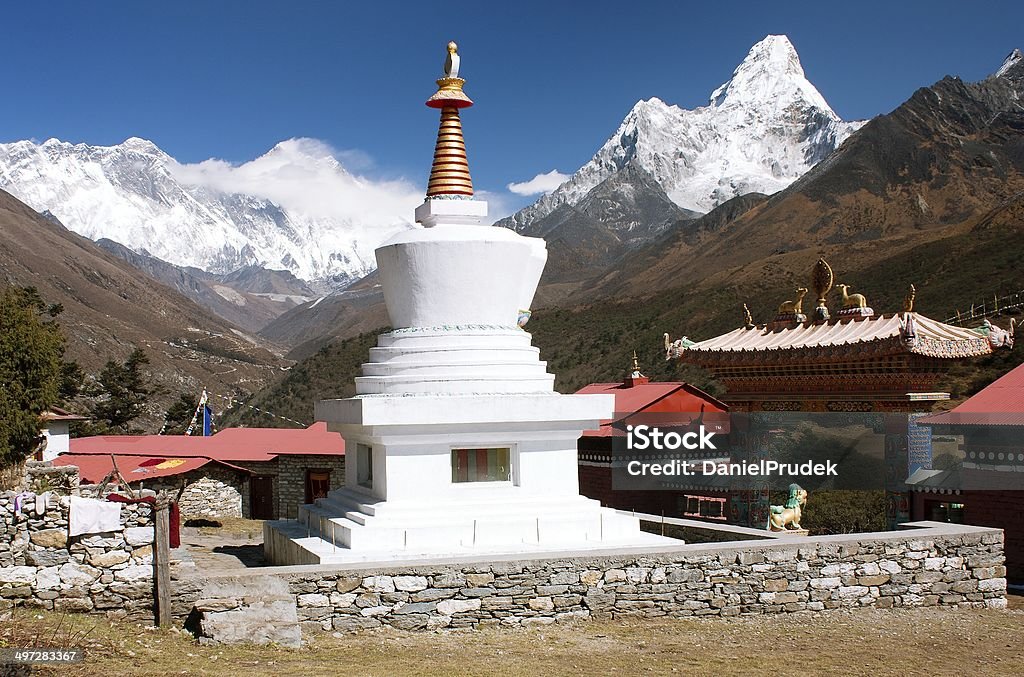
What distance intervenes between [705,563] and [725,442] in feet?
22.1

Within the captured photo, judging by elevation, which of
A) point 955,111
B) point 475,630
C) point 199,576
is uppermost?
point 955,111

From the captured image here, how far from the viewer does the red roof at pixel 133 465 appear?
21.2 meters

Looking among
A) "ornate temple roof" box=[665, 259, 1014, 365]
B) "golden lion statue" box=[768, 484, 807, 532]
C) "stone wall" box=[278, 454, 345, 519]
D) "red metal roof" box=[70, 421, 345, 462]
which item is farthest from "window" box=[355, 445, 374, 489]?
"stone wall" box=[278, 454, 345, 519]

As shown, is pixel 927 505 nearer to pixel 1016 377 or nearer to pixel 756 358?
pixel 1016 377

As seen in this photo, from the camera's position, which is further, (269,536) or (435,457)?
(269,536)

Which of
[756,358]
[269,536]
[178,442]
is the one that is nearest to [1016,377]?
[756,358]

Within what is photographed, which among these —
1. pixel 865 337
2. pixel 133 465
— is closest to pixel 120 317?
pixel 133 465

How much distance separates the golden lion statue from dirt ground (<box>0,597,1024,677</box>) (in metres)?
3.96

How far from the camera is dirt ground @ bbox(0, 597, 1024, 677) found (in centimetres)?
863

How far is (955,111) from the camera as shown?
11762cm

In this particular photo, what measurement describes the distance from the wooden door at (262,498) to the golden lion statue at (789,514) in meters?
11.1

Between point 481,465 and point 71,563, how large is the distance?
486 cm

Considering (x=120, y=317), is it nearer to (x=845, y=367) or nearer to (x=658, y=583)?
(x=845, y=367)

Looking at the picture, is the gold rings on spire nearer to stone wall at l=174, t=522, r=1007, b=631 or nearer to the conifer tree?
stone wall at l=174, t=522, r=1007, b=631
